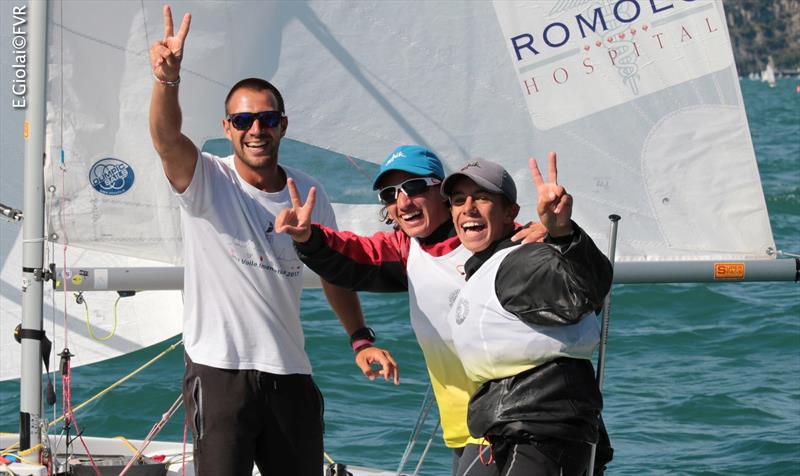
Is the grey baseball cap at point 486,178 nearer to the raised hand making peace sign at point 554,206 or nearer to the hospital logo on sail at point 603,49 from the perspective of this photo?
the raised hand making peace sign at point 554,206

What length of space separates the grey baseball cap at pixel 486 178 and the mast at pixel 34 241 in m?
1.50

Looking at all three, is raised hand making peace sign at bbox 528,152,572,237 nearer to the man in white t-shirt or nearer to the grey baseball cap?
the grey baseball cap

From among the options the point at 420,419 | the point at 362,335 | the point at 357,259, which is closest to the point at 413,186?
the point at 357,259

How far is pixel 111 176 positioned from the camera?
4316 mm

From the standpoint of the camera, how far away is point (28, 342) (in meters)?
3.90

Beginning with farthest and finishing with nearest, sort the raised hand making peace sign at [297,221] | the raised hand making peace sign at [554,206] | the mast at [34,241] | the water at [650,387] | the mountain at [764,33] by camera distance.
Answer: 1. the mountain at [764,33]
2. the water at [650,387]
3. the mast at [34,241]
4. the raised hand making peace sign at [297,221]
5. the raised hand making peace sign at [554,206]

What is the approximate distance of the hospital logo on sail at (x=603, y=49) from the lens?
4.52 metres

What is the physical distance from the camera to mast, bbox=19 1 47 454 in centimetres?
392

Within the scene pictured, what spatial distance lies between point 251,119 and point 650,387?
5012 mm

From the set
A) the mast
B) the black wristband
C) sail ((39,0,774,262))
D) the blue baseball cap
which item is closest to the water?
sail ((39,0,774,262))

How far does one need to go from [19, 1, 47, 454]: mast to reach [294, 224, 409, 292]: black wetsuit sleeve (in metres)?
1.13

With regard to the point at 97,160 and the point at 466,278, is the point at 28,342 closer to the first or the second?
the point at 97,160

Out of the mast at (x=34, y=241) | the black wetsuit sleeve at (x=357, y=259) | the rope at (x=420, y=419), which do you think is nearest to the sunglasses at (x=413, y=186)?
the black wetsuit sleeve at (x=357, y=259)

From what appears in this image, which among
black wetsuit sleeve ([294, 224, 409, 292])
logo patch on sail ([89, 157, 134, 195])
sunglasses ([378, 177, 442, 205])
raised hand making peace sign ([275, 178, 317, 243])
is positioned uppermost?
logo patch on sail ([89, 157, 134, 195])
